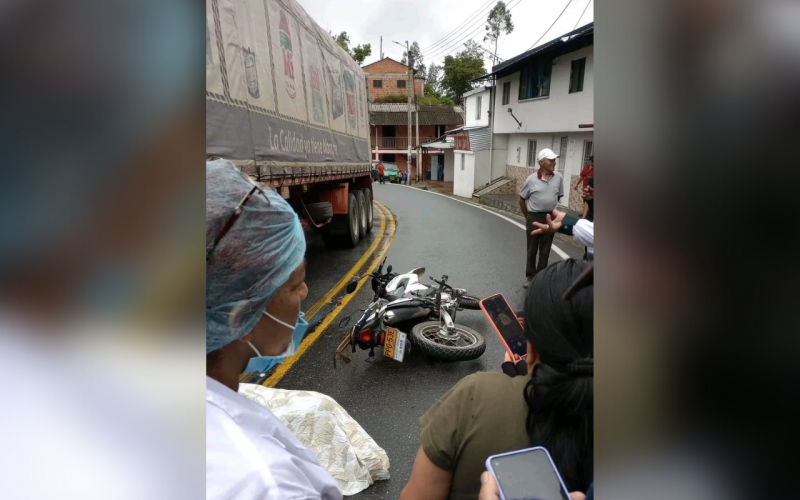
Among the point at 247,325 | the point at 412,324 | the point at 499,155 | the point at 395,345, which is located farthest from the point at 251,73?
the point at 499,155

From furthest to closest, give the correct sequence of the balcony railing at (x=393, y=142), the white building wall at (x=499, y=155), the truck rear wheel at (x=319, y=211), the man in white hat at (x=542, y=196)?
the balcony railing at (x=393, y=142) < the white building wall at (x=499, y=155) < the truck rear wheel at (x=319, y=211) < the man in white hat at (x=542, y=196)

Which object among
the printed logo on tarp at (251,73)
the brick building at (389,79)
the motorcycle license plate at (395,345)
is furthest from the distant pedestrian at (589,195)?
the brick building at (389,79)

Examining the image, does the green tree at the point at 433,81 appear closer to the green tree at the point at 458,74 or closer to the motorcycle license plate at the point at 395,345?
the green tree at the point at 458,74

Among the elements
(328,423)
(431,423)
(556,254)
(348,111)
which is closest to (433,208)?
(348,111)

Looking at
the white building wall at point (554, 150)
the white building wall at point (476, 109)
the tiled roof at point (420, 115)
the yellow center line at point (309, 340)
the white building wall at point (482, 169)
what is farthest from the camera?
the tiled roof at point (420, 115)

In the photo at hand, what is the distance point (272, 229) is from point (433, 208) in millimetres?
16419

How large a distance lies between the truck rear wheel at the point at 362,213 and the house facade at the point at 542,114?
554cm

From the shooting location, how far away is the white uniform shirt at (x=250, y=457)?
774 mm

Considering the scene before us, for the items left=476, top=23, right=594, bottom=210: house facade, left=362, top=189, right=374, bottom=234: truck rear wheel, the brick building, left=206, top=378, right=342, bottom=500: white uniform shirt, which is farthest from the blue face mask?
the brick building

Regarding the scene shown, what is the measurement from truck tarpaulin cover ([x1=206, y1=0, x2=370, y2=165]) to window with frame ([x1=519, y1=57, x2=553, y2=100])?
10.5 m

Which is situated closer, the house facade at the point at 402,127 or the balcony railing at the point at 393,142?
the house facade at the point at 402,127

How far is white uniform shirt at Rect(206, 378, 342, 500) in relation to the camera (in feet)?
2.54
